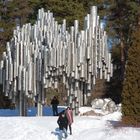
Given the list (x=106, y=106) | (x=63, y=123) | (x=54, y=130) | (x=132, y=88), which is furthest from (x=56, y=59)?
(x=106, y=106)

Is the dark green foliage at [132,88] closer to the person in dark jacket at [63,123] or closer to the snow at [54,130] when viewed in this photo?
the snow at [54,130]

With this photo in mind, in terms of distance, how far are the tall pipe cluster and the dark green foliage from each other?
2.56 meters

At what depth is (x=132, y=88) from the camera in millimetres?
30797

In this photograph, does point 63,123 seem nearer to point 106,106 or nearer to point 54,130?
point 54,130

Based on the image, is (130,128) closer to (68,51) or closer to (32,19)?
(68,51)

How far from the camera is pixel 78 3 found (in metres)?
51.9

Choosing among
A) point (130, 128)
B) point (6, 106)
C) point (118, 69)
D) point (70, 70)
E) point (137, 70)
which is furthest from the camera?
point (118, 69)

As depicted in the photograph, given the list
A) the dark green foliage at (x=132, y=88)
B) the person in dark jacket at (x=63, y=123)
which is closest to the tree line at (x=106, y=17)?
the dark green foliage at (x=132, y=88)

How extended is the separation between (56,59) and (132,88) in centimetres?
459

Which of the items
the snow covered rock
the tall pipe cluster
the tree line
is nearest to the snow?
the tall pipe cluster

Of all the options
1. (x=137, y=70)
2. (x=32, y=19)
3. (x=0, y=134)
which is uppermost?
(x=32, y=19)

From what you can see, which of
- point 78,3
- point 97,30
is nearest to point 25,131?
point 97,30

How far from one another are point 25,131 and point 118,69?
24846mm

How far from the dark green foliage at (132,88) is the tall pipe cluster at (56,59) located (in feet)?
8.39
